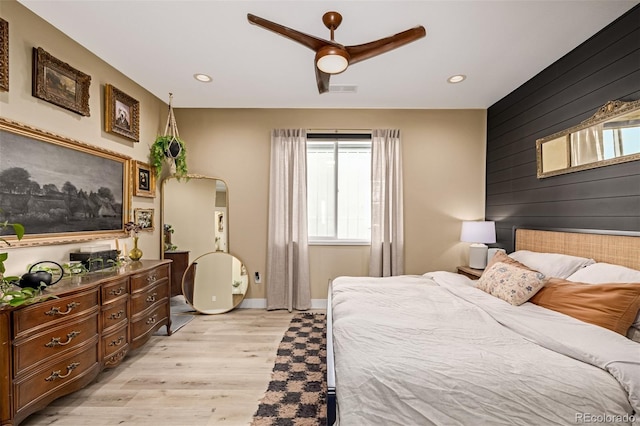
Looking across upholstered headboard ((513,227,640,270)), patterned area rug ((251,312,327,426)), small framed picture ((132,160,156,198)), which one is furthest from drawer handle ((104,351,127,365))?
upholstered headboard ((513,227,640,270))

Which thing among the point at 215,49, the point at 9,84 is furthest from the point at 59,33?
the point at 215,49

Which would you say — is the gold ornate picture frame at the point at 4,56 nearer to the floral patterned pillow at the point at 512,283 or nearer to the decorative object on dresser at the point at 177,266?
the decorative object on dresser at the point at 177,266

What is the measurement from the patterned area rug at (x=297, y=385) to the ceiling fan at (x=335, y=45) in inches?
87.8

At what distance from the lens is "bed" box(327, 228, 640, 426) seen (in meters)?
1.15

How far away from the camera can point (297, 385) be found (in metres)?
2.15

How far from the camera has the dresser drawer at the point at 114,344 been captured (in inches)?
85.5

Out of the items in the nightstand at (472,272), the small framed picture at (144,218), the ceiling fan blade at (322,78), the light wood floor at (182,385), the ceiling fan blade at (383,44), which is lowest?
the light wood floor at (182,385)

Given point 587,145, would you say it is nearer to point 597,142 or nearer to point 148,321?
point 597,142

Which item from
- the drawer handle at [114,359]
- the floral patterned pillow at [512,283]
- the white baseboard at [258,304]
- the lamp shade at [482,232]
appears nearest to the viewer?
the floral patterned pillow at [512,283]

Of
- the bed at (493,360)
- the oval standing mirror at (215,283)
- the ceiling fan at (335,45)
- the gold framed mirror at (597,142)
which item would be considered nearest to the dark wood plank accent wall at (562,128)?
the gold framed mirror at (597,142)

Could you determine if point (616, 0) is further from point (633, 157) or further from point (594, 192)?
point (594, 192)

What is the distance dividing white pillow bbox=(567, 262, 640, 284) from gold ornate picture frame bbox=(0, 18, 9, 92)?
4078mm

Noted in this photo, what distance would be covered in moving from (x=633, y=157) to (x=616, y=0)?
1.06 meters

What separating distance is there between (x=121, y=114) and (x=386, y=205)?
3.21m
